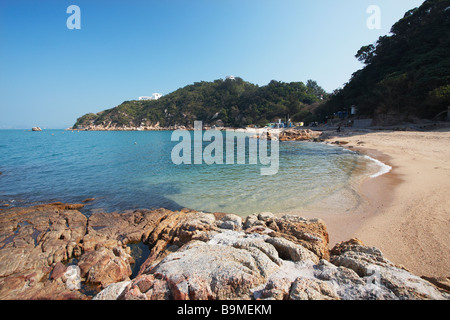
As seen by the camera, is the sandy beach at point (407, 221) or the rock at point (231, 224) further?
the rock at point (231, 224)

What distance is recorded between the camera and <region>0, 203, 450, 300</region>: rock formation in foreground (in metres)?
2.63

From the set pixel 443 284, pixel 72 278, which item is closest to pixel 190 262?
pixel 72 278

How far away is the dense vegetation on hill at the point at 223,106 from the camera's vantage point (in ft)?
277

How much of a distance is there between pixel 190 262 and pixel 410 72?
44030 mm

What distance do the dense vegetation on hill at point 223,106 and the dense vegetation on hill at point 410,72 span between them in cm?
1888

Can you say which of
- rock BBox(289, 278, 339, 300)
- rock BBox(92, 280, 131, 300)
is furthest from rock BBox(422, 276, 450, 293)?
rock BBox(92, 280, 131, 300)

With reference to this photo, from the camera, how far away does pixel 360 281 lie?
2689mm

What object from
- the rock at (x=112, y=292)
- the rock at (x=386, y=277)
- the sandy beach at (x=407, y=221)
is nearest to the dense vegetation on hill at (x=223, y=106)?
the sandy beach at (x=407, y=221)

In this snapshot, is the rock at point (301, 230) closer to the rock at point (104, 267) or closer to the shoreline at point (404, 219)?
the shoreline at point (404, 219)

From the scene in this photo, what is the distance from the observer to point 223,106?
366 feet

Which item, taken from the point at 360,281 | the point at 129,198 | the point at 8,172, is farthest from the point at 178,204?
the point at 8,172

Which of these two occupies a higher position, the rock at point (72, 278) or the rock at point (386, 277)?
the rock at point (386, 277)
